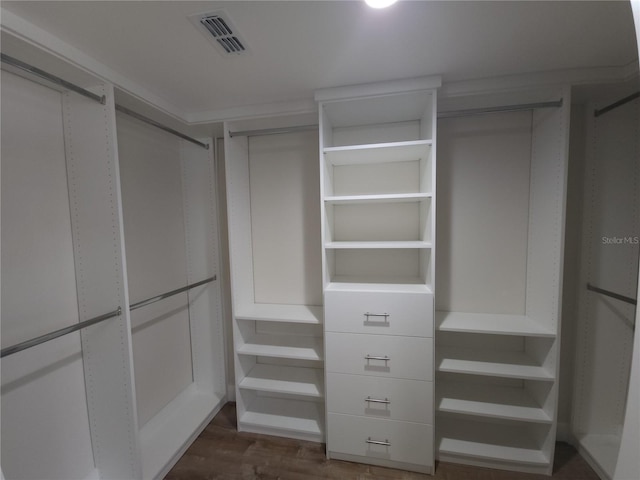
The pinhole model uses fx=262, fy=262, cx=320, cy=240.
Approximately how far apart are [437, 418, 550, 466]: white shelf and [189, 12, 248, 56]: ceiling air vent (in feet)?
8.50

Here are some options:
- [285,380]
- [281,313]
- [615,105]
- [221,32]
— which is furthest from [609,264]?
[221,32]

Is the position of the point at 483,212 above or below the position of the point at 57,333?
above

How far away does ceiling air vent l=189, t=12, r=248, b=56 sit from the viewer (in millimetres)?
1034

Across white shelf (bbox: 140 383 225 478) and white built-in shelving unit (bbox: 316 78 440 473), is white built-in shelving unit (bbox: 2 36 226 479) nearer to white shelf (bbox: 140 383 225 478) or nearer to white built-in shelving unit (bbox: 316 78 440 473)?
white shelf (bbox: 140 383 225 478)

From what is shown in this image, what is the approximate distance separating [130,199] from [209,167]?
676 millimetres

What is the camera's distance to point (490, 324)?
5.57ft

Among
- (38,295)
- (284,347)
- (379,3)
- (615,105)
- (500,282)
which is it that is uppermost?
(379,3)

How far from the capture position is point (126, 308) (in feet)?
4.68

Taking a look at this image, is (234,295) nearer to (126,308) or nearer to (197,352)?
(126,308)

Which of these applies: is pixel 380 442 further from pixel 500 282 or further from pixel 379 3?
pixel 379 3

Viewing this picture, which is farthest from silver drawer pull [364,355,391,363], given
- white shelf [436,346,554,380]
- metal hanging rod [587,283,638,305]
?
metal hanging rod [587,283,638,305]

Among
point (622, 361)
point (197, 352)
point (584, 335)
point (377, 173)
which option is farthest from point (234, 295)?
point (622, 361)

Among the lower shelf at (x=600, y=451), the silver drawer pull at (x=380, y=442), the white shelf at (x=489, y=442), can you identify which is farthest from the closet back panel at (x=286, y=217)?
the lower shelf at (x=600, y=451)

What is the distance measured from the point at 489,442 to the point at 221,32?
9.15ft
